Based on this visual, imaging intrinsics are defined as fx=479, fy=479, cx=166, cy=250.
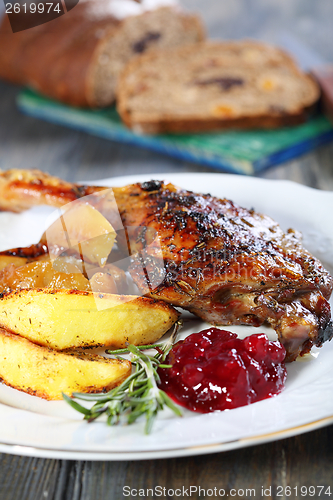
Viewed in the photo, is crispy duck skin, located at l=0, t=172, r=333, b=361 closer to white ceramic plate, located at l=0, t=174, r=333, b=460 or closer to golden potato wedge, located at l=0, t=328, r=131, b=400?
white ceramic plate, located at l=0, t=174, r=333, b=460

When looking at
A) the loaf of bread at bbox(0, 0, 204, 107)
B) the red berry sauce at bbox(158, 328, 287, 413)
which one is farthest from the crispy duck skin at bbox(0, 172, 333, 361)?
the loaf of bread at bbox(0, 0, 204, 107)

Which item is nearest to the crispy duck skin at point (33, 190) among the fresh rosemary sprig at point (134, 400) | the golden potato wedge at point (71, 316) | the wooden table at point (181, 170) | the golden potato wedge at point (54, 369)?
the golden potato wedge at point (71, 316)

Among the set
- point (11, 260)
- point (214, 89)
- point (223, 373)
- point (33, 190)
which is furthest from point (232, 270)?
point (214, 89)

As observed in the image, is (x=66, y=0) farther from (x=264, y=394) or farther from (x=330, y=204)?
(x=264, y=394)

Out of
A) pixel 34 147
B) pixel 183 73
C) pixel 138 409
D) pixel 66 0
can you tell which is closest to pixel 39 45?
pixel 66 0

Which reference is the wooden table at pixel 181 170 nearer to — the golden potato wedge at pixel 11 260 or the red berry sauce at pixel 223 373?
the red berry sauce at pixel 223 373

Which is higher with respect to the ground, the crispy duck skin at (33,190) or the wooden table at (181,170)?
Result: the crispy duck skin at (33,190)
